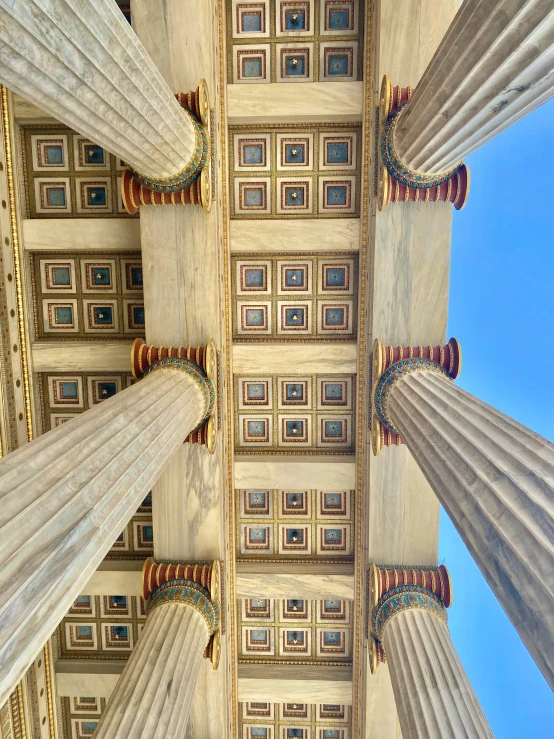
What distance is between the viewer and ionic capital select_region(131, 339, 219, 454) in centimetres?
947

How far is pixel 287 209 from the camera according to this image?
36.8ft

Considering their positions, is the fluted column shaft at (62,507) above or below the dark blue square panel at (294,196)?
below

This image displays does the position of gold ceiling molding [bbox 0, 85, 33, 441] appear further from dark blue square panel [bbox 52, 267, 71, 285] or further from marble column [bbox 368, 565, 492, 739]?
marble column [bbox 368, 565, 492, 739]

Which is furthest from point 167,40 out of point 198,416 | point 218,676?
point 218,676

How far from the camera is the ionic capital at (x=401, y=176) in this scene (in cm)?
868

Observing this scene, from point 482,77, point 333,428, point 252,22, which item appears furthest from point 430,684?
point 252,22

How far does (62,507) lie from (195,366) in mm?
5105

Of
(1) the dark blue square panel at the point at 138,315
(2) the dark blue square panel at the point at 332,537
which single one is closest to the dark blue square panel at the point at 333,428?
(2) the dark blue square panel at the point at 332,537

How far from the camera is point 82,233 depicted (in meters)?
11.0

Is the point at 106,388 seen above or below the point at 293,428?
above

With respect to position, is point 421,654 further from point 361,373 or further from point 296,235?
point 296,235

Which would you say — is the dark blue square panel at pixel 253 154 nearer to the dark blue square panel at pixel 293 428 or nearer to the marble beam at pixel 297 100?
the marble beam at pixel 297 100

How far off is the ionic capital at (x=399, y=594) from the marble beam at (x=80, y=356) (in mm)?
6965

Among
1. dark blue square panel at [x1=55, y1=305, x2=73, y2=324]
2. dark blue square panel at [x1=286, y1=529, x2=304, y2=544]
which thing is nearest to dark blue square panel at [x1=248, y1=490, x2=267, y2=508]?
dark blue square panel at [x1=286, y1=529, x2=304, y2=544]
